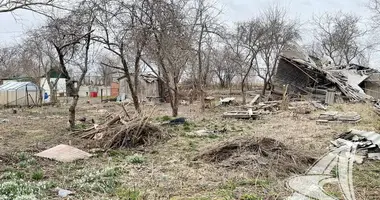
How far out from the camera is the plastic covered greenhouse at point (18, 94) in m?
25.9

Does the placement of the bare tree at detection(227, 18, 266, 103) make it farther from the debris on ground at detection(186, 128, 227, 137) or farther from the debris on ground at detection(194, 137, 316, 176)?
the debris on ground at detection(194, 137, 316, 176)

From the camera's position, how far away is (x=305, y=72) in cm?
2436

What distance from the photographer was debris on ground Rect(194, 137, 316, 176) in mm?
6227

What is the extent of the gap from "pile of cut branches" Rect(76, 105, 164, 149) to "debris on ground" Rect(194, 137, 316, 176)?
247cm

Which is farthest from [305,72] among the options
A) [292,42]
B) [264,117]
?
[264,117]

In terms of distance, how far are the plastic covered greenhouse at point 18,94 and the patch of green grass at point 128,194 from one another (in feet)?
76.6

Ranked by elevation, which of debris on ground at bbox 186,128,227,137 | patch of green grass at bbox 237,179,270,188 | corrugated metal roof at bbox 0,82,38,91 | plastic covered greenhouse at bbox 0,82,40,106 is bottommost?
patch of green grass at bbox 237,179,270,188

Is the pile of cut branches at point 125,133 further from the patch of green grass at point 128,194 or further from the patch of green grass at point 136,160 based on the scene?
the patch of green grass at point 128,194

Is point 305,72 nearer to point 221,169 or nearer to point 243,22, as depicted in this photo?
point 243,22

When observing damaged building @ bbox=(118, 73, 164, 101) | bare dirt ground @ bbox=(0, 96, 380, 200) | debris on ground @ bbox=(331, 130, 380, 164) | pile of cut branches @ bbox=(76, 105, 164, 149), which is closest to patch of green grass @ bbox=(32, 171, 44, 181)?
bare dirt ground @ bbox=(0, 96, 380, 200)

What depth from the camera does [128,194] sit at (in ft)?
16.1

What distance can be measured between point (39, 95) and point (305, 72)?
19.9 meters

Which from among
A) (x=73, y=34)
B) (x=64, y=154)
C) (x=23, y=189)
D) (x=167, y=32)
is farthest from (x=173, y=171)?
(x=167, y=32)

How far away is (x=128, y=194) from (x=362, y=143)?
5.42 m
